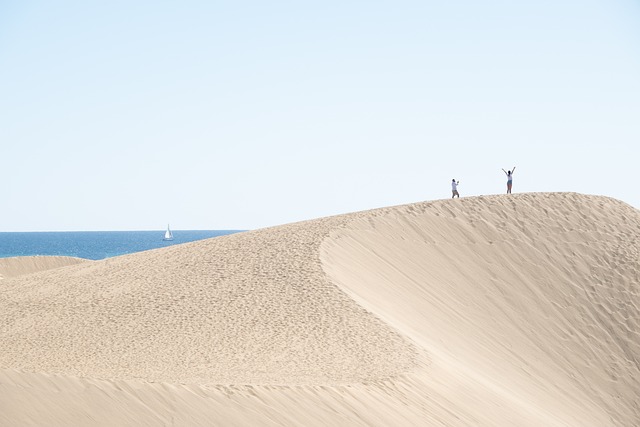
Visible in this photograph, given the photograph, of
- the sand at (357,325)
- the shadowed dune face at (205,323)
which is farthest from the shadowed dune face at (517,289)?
the shadowed dune face at (205,323)

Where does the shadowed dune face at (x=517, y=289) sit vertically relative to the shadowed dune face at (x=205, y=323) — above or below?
below

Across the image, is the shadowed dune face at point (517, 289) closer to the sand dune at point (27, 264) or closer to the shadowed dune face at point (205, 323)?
the shadowed dune face at point (205, 323)

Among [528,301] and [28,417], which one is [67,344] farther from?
[528,301]

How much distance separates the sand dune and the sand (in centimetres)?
1325

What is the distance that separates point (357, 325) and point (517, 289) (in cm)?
928

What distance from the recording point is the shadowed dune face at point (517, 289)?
1950 centimetres

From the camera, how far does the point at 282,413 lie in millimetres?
11398

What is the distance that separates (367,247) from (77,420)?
13.6m

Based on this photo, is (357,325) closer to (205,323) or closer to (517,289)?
(205,323)

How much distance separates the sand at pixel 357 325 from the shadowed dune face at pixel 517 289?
0.07 metres

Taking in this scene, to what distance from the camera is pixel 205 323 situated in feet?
53.5

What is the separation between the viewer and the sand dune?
35.6 metres

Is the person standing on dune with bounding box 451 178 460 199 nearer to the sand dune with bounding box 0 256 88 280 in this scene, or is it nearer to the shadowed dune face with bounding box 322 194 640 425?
the shadowed dune face with bounding box 322 194 640 425

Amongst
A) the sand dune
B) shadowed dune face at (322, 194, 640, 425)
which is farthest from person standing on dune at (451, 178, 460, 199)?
the sand dune
